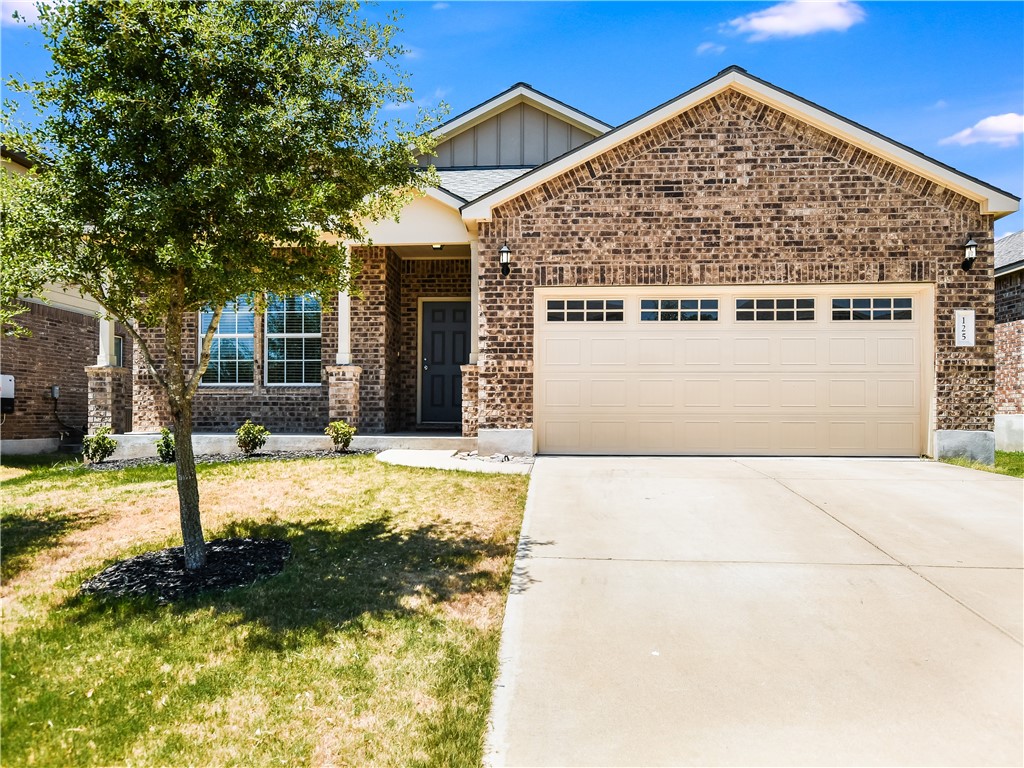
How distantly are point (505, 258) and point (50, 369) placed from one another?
36.6ft

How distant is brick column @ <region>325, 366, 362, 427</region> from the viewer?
1084cm

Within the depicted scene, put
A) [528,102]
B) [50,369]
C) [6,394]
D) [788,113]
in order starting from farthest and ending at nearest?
[528,102], [50,369], [6,394], [788,113]

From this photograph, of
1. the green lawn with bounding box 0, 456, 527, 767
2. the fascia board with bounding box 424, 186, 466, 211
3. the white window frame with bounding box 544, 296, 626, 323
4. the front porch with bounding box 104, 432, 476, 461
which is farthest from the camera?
the front porch with bounding box 104, 432, 476, 461

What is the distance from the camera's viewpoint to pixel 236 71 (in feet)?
13.9

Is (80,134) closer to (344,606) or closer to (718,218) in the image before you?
(344,606)

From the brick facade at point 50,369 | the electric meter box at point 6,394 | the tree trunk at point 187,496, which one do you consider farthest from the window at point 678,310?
the electric meter box at point 6,394

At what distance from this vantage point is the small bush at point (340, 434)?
10.0 meters

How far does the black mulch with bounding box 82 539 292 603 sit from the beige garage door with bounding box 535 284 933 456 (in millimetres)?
5486

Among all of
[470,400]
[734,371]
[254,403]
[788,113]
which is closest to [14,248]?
[470,400]

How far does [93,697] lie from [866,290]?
1060 centimetres

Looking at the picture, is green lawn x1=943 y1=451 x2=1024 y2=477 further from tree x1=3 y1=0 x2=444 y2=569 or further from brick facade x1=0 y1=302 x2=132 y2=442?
brick facade x1=0 y1=302 x2=132 y2=442

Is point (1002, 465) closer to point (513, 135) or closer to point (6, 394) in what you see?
point (513, 135)

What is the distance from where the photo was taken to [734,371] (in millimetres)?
9711

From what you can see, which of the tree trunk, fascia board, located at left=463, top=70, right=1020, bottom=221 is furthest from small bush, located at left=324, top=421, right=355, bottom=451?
the tree trunk
